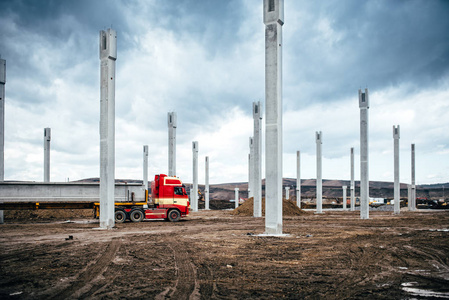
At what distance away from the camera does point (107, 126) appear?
67.7 ft

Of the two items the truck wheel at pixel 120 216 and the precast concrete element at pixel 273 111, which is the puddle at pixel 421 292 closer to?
the precast concrete element at pixel 273 111

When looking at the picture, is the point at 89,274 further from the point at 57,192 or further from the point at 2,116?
the point at 2,116

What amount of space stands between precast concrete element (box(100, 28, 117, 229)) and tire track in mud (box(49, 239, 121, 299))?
8242 millimetres

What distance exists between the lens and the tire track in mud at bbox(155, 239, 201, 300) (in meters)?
6.77

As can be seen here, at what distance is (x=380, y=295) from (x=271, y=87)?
10.9 m

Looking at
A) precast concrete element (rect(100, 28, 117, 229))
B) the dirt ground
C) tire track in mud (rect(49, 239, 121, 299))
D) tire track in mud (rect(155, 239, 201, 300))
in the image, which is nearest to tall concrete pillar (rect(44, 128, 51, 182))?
precast concrete element (rect(100, 28, 117, 229))

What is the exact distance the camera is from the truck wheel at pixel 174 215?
26650 millimetres

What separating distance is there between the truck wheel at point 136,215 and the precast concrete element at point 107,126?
438 centimetres

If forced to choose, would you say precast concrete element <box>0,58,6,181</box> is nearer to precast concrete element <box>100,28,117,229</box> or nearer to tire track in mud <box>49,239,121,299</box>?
precast concrete element <box>100,28,117,229</box>

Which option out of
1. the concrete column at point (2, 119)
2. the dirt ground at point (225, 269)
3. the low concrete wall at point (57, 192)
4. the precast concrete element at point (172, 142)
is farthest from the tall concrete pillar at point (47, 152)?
the dirt ground at point (225, 269)

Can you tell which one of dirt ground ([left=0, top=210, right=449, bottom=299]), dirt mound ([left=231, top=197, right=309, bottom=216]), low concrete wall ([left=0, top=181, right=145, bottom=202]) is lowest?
dirt mound ([left=231, top=197, right=309, bottom=216])

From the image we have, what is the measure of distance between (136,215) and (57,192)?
5159 millimetres

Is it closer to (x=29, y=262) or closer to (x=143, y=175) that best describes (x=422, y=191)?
(x=143, y=175)

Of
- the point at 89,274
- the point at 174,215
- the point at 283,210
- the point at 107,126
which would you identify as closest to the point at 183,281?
the point at 89,274
